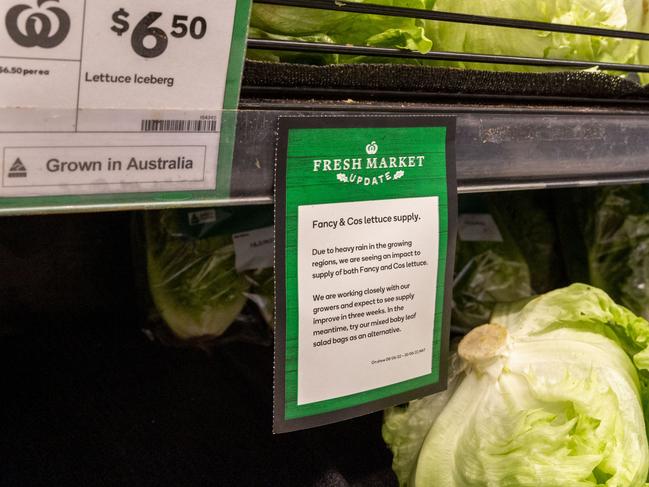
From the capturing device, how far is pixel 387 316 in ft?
2.39

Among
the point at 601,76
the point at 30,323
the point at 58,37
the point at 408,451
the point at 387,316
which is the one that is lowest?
the point at 408,451

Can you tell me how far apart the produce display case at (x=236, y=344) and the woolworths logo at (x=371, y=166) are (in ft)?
0.15

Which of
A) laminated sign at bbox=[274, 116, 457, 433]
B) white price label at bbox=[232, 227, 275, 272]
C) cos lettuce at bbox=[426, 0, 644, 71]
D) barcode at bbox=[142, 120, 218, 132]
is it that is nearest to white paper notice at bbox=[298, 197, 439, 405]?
laminated sign at bbox=[274, 116, 457, 433]

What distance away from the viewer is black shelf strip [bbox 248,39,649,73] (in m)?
0.62

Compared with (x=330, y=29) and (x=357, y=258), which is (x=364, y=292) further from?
(x=330, y=29)

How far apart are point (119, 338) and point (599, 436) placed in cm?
86

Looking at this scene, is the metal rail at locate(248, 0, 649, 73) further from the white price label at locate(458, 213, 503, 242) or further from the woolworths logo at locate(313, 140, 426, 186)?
the white price label at locate(458, 213, 503, 242)

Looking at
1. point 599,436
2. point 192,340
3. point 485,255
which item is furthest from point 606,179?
point 192,340

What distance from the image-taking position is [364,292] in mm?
691

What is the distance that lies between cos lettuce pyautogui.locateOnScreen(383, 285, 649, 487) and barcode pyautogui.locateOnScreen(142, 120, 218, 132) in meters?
0.52

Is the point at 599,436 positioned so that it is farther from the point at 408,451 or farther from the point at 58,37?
the point at 58,37

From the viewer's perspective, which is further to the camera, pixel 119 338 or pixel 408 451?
pixel 119 338

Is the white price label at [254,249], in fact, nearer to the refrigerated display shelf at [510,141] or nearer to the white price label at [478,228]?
the white price label at [478,228]

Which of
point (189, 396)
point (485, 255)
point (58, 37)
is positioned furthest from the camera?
point (485, 255)
